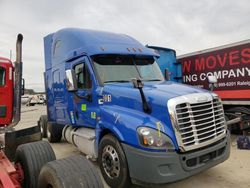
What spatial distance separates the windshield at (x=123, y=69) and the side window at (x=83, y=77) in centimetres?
29

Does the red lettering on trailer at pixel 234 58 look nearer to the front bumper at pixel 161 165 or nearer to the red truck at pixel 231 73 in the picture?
the red truck at pixel 231 73

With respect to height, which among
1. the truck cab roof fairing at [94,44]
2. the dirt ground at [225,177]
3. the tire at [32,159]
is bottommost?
the dirt ground at [225,177]

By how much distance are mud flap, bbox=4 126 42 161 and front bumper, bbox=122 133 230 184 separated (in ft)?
5.71

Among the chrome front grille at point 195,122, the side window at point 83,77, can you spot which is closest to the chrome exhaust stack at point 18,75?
the side window at point 83,77

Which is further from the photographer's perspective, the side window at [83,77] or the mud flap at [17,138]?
the side window at [83,77]

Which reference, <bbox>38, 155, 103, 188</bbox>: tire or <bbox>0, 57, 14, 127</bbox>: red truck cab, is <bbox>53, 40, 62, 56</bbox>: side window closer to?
<bbox>0, 57, 14, 127</bbox>: red truck cab

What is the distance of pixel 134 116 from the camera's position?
450 cm

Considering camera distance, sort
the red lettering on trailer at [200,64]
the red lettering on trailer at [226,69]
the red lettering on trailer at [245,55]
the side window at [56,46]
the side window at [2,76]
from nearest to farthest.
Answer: the side window at [2,76] → the side window at [56,46] → the red lettering on trailer at [245,55] → the red lettering on trailer at [226,69] → the red lettering on trailer at [200,64]

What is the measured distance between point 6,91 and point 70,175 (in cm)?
246

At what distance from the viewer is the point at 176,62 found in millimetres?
10203

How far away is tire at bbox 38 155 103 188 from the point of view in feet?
9.61

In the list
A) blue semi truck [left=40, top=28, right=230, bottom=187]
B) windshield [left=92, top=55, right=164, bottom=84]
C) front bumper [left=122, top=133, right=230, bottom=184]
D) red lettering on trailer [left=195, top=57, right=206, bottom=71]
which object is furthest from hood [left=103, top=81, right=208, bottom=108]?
red lettering on trailer [left=195, top=57, right=206, bottom=71]

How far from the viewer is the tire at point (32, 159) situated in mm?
4160

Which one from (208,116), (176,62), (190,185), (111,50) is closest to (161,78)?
(111,50)
